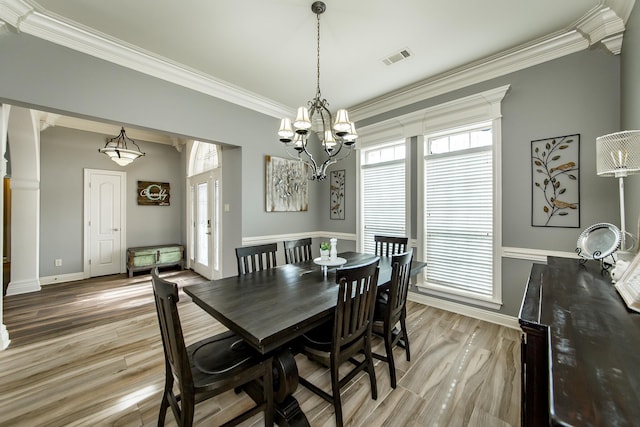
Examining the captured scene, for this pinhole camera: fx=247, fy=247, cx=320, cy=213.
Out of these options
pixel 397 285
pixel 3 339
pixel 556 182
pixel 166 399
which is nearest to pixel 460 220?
pixel 556 182

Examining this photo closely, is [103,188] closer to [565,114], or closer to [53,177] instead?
[53,177]

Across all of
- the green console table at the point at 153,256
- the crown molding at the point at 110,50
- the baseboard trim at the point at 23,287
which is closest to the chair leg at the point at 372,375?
the crown molding at the point at 110,50

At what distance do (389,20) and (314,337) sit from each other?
2760 millimetres

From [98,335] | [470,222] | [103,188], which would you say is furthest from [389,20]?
[103,188]

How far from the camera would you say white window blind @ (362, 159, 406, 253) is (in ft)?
12.2

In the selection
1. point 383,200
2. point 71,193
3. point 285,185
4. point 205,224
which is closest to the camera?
point 383,200

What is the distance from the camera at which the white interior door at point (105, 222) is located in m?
5.00

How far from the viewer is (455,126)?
3143mm

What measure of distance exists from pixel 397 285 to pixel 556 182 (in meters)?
2.12

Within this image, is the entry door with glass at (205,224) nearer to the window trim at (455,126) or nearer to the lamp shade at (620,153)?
the window trim at (455,126)

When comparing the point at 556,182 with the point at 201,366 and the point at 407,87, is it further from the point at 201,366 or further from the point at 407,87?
the point at 201,366

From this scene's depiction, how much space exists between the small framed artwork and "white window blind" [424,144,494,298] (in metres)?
1.48

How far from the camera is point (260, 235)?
12.7 ft

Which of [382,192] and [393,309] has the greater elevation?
[382,192]
